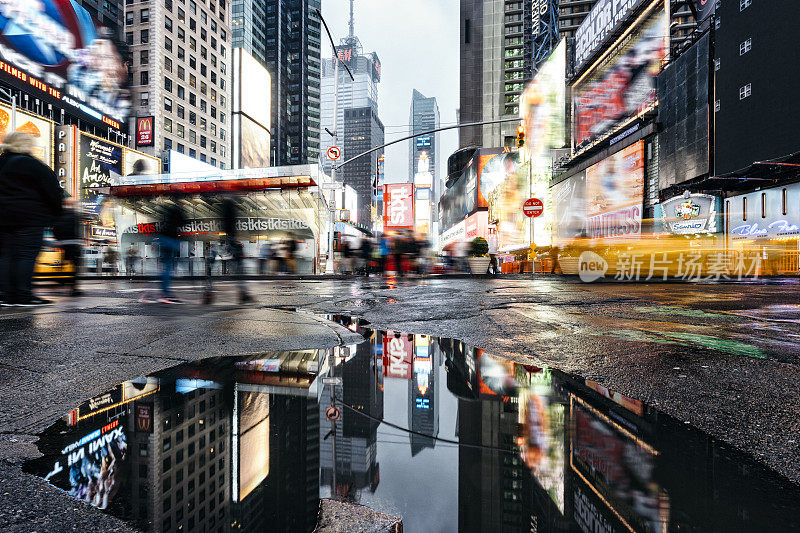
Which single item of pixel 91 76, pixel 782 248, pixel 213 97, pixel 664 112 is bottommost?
pixel 782 248

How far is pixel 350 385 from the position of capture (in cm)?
194

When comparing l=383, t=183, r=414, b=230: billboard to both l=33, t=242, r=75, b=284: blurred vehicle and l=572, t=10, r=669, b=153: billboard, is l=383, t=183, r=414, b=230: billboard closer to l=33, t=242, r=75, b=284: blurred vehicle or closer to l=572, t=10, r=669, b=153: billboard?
l=572, t=10, r=669, b=153: billboard

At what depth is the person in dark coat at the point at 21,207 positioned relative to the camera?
4688 mm

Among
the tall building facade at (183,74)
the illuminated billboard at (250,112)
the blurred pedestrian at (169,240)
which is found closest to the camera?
the blurred pedestrian at (169,240)

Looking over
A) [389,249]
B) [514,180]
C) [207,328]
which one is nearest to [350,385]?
[207,328]

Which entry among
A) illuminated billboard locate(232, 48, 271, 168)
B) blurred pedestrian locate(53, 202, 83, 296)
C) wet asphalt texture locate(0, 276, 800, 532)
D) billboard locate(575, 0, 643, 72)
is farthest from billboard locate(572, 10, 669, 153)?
illuminated billboard locate(232, 48, 271, 168)

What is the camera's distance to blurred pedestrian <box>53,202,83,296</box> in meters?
5.66

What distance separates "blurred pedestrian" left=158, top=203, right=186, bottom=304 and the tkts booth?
596 inches

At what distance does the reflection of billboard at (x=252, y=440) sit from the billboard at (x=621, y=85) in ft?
116

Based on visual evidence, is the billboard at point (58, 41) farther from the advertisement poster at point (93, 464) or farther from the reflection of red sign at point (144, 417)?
the advertisement poster at point (93, 464)

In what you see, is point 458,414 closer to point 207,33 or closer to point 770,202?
point 770,202

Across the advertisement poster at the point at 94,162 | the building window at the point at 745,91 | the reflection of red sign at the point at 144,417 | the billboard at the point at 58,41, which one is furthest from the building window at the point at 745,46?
the advertisement poster at the point at 94,162

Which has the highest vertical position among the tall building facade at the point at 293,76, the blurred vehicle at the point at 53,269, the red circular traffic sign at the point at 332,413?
the tall building facade at the point at 293,76

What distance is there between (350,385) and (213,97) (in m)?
72.1
